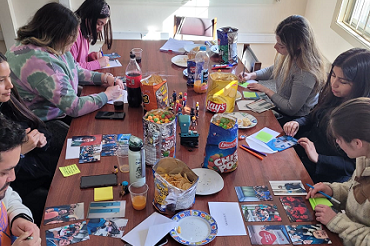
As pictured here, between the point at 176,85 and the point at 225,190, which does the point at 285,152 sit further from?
the point at 176,85

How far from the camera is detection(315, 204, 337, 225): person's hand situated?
1164 millimetres

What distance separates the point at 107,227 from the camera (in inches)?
44.5

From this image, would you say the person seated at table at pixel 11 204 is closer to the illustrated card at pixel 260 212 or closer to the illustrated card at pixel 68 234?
the illustrated card at pixel 68 234

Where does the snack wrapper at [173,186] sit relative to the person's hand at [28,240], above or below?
above

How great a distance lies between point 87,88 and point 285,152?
1341mm

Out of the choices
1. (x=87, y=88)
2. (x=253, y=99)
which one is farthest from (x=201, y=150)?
(x=87, y=88)

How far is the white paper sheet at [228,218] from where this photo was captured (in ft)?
3.72

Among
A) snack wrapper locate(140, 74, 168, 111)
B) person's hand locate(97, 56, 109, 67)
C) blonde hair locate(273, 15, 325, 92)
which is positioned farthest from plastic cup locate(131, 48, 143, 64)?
blonde hair locate(273, 15, 325, 92)

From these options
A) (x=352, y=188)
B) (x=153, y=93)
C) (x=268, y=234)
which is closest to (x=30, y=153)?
(x=153, y=93)

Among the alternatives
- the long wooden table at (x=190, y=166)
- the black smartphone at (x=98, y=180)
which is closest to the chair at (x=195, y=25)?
the long wooden table at (x=190, y=166)

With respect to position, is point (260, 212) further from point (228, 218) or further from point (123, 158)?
point (123, 158)

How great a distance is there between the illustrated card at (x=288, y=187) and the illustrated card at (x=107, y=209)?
622mm

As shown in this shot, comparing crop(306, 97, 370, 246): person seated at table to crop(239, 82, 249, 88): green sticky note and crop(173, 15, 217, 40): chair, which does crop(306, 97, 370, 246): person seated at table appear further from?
crop(173, 15, 217, 40): chair

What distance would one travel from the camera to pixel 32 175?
1.64m
